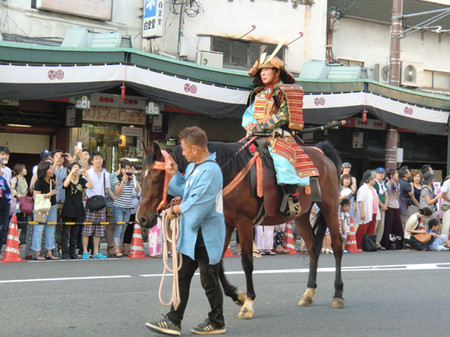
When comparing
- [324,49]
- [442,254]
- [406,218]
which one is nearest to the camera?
[442,254]

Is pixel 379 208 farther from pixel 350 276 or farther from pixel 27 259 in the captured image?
pixel 27 259

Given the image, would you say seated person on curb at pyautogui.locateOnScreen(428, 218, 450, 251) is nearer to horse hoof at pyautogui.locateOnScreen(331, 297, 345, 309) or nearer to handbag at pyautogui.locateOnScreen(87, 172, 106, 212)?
handbag at pyautogui.locateOnScreen(87, 172, 106, 212)

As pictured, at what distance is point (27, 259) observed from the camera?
13445mm

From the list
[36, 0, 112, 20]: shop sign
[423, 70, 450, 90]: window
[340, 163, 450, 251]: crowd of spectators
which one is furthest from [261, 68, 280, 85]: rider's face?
[423, 70, 450, 90]: window

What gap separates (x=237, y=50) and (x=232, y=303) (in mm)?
15587

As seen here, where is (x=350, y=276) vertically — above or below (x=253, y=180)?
below

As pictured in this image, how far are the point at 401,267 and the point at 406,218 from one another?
6.06 metres

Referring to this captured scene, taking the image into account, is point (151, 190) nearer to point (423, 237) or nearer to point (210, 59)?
point (423, 237)

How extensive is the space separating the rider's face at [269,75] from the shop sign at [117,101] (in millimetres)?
11447

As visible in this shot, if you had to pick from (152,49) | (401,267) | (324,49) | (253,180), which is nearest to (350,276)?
(401,267)

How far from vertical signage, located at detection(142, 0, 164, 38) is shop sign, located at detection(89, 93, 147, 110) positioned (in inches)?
74.2

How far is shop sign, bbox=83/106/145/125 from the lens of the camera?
66.9 ft

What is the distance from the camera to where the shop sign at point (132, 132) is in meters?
21.3

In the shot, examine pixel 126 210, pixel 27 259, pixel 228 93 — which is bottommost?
pixel 27 259
